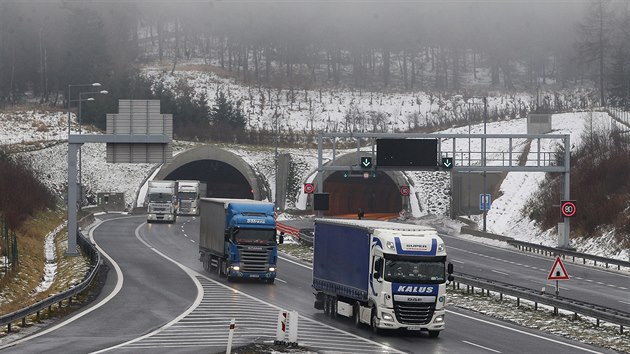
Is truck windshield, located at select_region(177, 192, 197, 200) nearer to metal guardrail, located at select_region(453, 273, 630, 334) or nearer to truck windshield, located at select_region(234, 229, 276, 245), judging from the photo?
truck windshield, located at select_region(234, 229, 276, 245)

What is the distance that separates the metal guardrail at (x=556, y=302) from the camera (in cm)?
3622

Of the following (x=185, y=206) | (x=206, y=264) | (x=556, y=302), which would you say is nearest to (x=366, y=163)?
(x=206, y=264)

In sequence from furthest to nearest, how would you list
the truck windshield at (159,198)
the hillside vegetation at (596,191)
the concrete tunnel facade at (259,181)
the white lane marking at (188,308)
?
1. the concrete tunnel facade at (259,181)
2. the truck windshield at (159,198)
3. the hillside vegetation at (596,191)
4. the white lane marking at (188,308)

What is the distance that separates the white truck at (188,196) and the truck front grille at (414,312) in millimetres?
70080

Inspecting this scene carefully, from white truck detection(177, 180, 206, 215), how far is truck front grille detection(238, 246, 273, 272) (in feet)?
174

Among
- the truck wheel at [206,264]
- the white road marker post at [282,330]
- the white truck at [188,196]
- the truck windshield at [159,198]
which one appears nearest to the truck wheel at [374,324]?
the white road marker post at [282,330]

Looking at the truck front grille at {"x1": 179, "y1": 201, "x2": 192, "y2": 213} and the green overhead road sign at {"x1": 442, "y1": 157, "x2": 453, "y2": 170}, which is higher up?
the green overhead road sign at {"x1": 442, "y1": 157, "x2": 453, "y2": 170}

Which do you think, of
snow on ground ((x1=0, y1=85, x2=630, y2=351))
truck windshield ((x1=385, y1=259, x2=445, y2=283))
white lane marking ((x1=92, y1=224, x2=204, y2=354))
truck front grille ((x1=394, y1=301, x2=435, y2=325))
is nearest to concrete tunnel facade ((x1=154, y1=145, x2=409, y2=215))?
snow on ground ((x1=0, y1=85, x2=630, y2=351))

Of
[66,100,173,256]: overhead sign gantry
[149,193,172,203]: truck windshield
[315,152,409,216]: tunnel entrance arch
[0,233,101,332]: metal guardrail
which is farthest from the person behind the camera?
[315,152,409,216]: tunnel entrance arch

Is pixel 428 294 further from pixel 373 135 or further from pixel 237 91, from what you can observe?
pixel 237 91

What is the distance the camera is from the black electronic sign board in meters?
69.2

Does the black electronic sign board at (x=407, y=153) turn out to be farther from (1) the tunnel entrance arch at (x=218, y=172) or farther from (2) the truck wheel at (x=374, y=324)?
(1) the tunnel entrance arch at (x=218, y=172)

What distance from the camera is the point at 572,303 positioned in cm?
3928

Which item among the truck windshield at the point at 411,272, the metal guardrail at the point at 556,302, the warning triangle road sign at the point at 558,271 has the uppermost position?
the truck windshield at the point at 411,272
